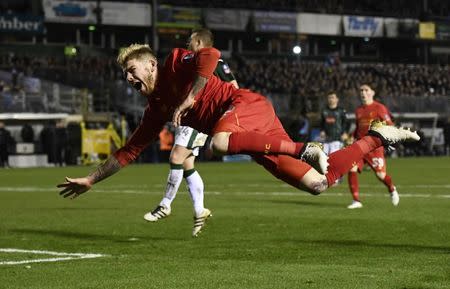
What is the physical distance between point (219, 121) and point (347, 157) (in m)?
1.20

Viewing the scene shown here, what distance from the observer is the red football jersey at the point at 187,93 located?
29.2 ft

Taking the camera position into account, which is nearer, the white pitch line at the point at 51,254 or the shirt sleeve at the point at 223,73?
the white pitch line at the point at 51,254

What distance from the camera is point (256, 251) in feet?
36.6

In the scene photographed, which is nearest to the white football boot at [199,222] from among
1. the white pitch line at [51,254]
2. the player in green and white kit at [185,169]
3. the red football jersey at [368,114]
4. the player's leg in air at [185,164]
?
the player in green and white kit at [185,169]

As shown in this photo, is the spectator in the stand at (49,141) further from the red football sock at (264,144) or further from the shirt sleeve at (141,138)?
the red football sock at (264,144)

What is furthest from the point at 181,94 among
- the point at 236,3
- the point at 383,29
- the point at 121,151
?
the point at 383,29

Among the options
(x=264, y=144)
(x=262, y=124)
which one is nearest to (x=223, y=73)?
(x=262, y=124)

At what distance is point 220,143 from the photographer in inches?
346

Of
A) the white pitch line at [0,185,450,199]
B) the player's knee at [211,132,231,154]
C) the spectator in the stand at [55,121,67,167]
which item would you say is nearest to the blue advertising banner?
the spectator in the stand at [55,121,67,167]

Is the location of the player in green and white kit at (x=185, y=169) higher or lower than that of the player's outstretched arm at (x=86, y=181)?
lower

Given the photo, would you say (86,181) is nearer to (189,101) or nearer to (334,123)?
(189,101)

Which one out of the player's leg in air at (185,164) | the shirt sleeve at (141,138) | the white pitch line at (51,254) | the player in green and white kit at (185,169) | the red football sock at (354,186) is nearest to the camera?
the shirt sleeve at (141,138)

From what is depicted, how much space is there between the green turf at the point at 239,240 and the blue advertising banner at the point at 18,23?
4314 cm

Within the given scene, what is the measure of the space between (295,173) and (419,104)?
4914 cm
